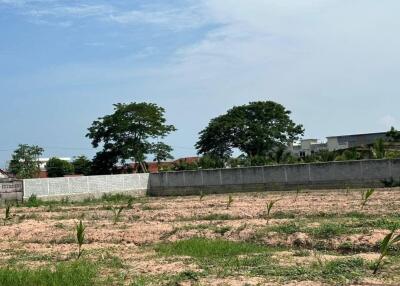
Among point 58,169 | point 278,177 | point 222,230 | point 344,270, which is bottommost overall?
point 344,270

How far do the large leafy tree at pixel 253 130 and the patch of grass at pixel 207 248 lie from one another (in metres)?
51.6

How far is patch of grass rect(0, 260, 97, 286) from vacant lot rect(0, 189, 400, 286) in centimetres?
2

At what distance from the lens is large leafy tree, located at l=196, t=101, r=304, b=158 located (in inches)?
2574

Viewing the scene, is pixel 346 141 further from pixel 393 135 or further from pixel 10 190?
→ pixel 10 190

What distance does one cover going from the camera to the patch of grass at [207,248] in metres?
12.4

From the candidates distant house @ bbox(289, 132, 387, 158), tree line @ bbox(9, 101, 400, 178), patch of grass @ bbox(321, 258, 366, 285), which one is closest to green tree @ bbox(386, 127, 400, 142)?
tree line @ bbox(9, 101, 400, 178)

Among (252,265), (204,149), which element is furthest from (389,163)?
(204,149)

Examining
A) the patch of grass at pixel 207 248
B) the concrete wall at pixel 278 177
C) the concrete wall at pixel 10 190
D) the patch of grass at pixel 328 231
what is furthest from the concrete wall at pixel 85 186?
the patch of grass at pixel 328 231

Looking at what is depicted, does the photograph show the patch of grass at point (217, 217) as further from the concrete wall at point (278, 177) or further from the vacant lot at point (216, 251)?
the concrete wall at point (278, 177)

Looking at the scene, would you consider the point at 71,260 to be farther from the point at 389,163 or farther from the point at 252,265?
the point at 389,163

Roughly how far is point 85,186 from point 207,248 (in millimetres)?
32703

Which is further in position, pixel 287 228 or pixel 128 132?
pixel 128 132

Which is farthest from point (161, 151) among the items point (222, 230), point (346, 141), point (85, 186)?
point (222, 230)

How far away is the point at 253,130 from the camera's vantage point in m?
65.6
